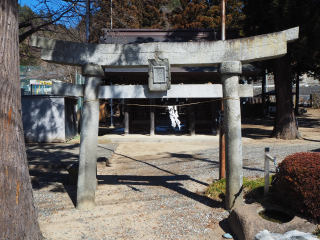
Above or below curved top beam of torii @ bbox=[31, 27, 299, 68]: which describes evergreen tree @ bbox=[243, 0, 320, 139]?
above

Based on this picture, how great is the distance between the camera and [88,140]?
4863mm

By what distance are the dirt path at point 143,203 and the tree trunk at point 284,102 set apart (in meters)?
4.57

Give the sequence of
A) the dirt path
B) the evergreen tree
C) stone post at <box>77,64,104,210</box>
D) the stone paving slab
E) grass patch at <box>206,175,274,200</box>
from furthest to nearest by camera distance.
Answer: the evergreen tree
the stone paving slab
grass patch at <box>206,175,274,200</box>
stone post at <box>77,64,104,210</box>
the dirt path

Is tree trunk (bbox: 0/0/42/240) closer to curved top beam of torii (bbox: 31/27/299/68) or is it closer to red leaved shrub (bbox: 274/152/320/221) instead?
curved top beam of torii (bbox: 31/27/299/68)

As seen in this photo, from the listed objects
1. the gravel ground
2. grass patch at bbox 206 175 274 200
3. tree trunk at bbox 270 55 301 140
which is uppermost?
tree trunk at bbox 270 55 301 140

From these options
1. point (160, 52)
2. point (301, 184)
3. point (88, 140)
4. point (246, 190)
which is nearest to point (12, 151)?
point (88, 140)

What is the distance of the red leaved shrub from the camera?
3574 millimetres

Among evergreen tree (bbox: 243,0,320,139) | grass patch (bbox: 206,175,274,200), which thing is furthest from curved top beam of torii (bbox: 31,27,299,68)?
evergreen tree (bbox: 243,0,320,139)

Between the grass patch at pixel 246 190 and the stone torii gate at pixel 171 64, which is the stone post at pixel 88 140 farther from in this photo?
the grass patch at pixel 246 190

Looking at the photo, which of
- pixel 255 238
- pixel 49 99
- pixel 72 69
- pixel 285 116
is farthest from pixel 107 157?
pixel 72 69

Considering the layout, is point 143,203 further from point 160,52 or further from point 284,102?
point 284,102

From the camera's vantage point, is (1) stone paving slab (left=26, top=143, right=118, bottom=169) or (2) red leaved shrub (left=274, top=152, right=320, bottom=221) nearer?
(2) red leaved shrub (left=274, top=152, right=320, bottom=221)

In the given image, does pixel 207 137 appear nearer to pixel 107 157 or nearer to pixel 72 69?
pixel 107 157

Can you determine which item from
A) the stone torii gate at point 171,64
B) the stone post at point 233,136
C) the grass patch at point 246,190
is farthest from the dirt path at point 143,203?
the stone torii gate at point 171,64
